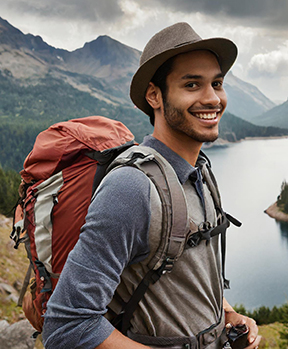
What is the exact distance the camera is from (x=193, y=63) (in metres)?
1.56

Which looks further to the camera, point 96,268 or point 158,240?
point 158,240

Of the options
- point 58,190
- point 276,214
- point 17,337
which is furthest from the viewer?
point 276,214

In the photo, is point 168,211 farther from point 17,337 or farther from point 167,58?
point 17,337

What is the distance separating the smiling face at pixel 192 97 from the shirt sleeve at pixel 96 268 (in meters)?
0.50

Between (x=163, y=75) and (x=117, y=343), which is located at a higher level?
(x=163, y=75)

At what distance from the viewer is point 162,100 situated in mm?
1628

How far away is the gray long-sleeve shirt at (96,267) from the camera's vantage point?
3.86 feet

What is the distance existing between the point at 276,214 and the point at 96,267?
64.2 m

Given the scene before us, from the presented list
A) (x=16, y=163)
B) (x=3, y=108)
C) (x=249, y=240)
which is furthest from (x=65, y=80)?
(x=249, y=240)

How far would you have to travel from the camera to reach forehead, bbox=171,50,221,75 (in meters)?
1.55

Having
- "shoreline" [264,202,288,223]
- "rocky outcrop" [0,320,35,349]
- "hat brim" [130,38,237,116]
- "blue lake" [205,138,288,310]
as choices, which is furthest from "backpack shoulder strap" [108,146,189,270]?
"shoreline" [264,202,288,223]

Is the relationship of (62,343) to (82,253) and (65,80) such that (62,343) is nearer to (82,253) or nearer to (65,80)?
(82,253)

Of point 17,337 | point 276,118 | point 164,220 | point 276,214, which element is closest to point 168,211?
point 164,220

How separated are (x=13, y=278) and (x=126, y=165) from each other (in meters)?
8.88
